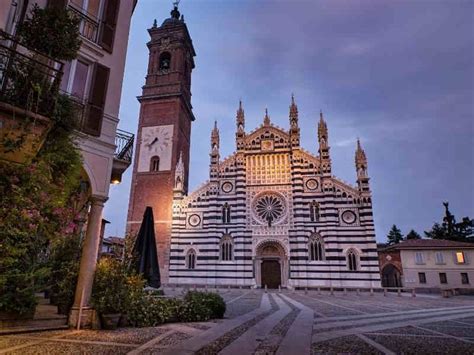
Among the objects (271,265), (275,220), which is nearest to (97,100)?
(275,220)

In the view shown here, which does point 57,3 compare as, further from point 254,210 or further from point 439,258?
point 439,258

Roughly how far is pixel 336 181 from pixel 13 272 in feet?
90.0

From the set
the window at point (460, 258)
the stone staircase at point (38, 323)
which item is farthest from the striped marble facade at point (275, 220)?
the stone staircase at point (38, 323)

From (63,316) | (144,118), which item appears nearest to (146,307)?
(63,316)

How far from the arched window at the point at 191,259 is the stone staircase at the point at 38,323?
21.4m

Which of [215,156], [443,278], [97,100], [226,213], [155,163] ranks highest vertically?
[215,156]

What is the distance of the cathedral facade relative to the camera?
1083 inches

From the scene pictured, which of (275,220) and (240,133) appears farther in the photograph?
(240,133)

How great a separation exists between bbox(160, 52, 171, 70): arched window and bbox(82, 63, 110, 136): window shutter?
29519 millimetres

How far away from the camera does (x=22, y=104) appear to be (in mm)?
5211

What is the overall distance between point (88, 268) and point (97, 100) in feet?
15.2

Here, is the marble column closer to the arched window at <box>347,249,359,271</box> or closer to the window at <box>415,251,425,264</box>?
the arched window at <box>347,249,359,271</box>

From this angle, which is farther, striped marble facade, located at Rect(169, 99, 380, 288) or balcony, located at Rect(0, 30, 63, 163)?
striped marble facade, located at Rect(169, 99, 380, 288)

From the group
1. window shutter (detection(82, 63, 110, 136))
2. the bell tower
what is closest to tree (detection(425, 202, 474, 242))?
the bell tower
